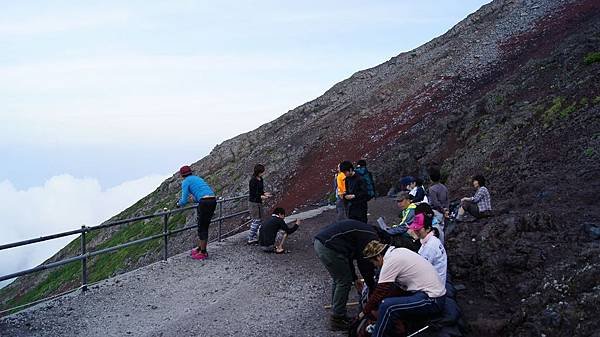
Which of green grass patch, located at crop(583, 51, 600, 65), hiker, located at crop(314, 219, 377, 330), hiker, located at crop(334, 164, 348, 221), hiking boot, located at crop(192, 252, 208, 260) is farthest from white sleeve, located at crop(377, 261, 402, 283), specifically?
green grass patch, located at crop(583, 51, 600, 65)

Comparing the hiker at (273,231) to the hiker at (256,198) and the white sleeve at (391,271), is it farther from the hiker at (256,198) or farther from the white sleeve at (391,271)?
the white sleeve at (391,271)

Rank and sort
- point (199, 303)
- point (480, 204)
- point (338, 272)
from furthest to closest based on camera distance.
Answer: point (480, 204) → point (199, 303) → point (338, 272)

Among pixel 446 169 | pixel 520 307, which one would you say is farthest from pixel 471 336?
pixel 446 169

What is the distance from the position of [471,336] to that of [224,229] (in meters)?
19.2

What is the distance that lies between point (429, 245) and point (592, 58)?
1667 centimetres

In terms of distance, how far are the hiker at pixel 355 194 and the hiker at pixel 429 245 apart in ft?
11.6

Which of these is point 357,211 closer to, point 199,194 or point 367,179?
point 367,179

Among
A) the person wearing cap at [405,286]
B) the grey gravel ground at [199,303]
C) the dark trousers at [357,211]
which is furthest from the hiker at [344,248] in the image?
the dark trousers at [357,211]

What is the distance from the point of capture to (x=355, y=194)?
1138cm

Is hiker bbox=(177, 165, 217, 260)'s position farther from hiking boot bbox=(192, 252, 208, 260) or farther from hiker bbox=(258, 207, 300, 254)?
hiker bbox=(258, 207, 300, 254)

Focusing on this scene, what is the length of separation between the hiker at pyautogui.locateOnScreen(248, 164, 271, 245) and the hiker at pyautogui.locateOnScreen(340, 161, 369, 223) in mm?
3003

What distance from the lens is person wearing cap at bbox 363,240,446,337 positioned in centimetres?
666

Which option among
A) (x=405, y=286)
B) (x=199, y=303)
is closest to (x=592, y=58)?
(x=405, y=286)

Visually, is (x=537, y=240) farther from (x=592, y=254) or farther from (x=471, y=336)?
(x=471, y=336)
